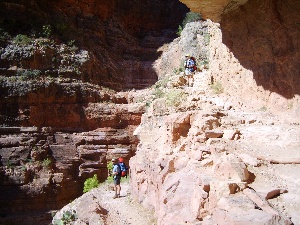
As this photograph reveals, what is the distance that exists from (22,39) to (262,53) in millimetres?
15389

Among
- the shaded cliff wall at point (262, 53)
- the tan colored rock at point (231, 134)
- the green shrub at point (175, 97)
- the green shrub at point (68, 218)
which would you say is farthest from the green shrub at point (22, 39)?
the tan colored rock at point (231, 134)

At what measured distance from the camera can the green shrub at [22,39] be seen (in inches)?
699

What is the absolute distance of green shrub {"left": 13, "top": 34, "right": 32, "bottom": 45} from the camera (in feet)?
58.2

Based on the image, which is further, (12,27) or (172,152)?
(12,27)

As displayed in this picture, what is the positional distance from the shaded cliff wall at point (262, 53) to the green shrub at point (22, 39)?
13.6 metres

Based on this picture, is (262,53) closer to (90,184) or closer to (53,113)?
(90,184)

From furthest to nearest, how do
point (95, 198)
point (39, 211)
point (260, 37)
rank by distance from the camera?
point (39, 211)
point (95, 198)
point (260, 37)

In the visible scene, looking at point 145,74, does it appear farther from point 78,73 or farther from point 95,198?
point 95,198

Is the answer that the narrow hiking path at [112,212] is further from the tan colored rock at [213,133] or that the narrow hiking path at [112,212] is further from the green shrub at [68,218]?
the tan colored rock at [213,133]

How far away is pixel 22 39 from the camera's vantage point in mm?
17938

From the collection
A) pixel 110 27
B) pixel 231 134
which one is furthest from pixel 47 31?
pixel 231 134

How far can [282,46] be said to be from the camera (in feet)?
19.0

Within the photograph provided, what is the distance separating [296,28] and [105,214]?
19.3ft

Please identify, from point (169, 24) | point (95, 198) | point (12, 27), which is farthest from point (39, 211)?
point (169, 24)
